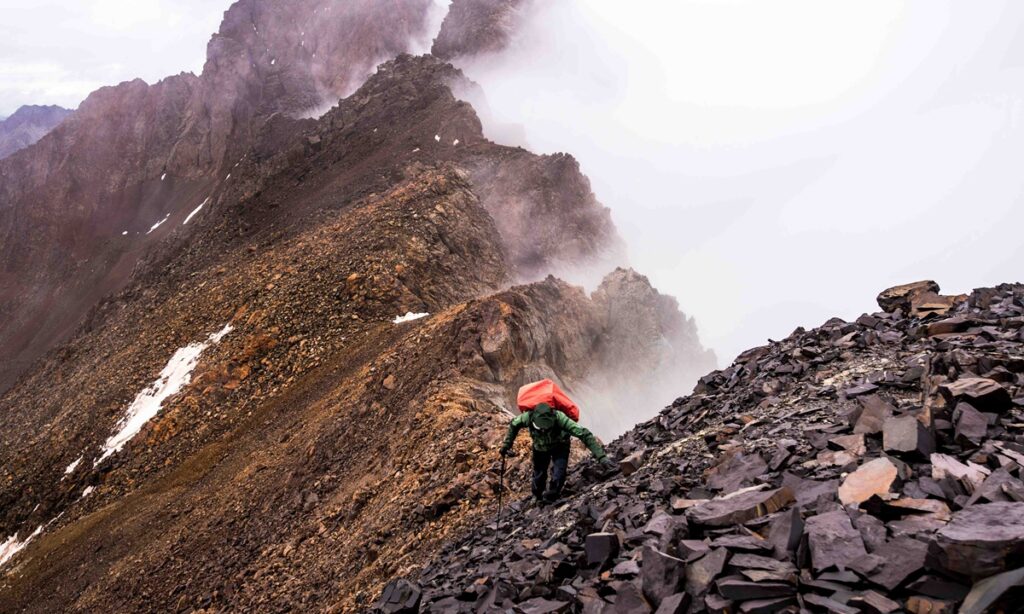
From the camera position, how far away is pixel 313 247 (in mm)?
34625

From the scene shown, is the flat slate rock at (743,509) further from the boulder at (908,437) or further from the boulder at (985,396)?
the boulder at (985,396)

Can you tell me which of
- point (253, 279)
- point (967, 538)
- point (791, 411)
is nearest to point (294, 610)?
point (791, 411)

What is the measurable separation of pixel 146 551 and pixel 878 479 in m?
21.5

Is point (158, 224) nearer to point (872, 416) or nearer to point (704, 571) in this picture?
point (872, 416)

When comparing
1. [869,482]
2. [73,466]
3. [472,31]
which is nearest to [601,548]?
[869,482]

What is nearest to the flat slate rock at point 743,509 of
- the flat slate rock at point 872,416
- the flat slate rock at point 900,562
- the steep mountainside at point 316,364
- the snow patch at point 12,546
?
the flat slate rock at point 900,562

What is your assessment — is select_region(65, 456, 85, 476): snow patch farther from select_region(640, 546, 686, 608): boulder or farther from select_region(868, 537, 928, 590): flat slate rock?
select_region(868, 537, 928, 590): flat slate rock

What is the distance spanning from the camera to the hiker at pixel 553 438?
1049cm

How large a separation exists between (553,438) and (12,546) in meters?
29.3

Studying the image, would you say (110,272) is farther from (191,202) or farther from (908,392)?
(908,392)

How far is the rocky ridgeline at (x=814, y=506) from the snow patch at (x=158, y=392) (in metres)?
23.7

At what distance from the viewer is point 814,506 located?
551 centimetres

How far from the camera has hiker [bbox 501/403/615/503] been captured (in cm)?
1049

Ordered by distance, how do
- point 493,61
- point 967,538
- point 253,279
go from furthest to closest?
point 493,61 → point 253,279 → point 967,538
